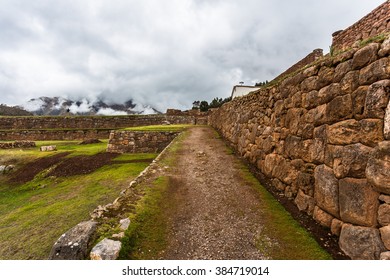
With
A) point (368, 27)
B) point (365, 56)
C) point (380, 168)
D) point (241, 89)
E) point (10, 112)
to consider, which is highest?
point (241, 89)

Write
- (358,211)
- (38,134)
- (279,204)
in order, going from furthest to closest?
A: 1. (38,134)
2. (279,204)
3. (358,211)

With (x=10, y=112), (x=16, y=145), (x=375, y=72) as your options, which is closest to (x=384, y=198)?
(x=375, y=72)

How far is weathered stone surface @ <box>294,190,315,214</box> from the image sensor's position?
400 centimetres

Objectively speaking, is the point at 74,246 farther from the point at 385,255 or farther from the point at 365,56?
the point at 365,56

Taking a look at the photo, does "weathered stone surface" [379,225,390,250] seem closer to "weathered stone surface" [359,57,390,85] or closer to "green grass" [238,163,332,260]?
"green grass" [238,163,332,260]

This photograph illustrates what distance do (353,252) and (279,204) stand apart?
2.01m

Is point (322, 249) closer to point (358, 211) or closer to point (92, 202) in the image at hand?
point (358, 211)

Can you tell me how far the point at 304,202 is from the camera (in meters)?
4.21

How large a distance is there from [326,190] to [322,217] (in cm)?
49

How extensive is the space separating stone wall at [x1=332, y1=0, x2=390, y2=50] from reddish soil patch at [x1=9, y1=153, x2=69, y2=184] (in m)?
14.4

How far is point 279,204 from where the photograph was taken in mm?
4855

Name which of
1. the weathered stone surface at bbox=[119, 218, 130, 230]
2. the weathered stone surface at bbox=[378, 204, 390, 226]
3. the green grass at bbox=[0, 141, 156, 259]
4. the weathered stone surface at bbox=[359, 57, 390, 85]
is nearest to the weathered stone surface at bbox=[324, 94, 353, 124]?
the weathered stone surface at bbox=[359, 57, 390, 85]

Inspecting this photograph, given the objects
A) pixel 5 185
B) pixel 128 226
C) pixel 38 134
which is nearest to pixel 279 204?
pixel 128 226

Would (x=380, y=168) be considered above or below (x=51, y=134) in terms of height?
above
